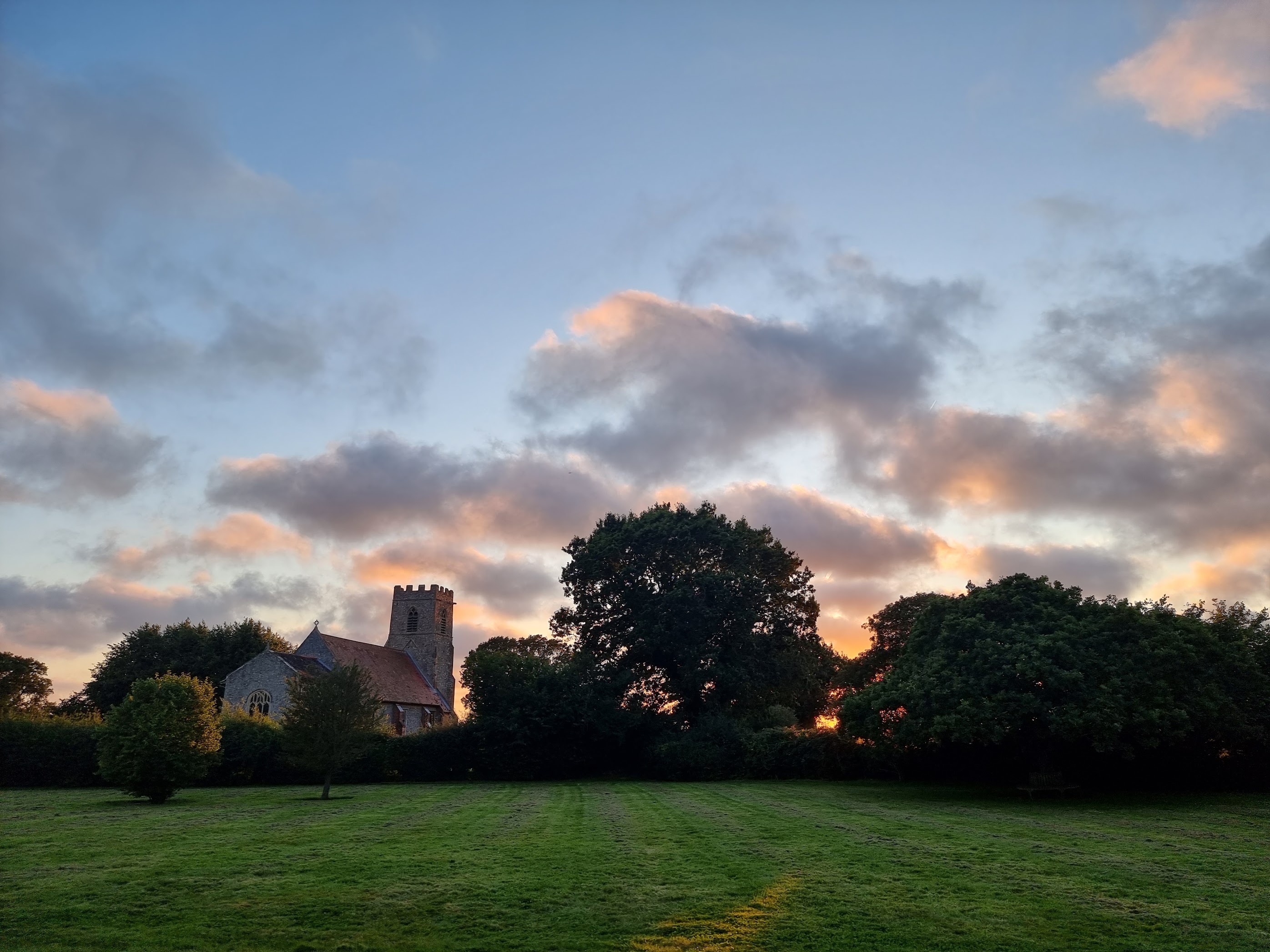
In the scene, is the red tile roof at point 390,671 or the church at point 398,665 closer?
the church at point 398,665

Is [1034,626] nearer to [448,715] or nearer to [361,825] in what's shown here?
[361,825]

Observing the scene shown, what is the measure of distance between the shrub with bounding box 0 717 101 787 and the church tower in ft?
126

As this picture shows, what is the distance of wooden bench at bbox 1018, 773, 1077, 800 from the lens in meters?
28.5

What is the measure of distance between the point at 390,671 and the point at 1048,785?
2209 inches

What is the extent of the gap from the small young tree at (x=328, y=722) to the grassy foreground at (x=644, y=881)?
26.9 feet

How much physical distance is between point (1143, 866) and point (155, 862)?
1671cm

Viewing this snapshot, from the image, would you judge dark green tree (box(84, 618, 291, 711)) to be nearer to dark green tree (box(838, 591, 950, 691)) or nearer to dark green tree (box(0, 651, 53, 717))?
dark green tree (box(0, 651, 53, 717))

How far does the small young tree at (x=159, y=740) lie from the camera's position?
29.3 m

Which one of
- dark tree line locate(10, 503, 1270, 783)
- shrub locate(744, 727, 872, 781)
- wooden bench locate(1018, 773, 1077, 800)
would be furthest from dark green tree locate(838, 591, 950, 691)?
wooden bench locate(1018, 773, 1077, 800)

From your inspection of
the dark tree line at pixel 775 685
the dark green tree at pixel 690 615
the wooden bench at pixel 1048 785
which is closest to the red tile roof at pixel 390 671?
the dark tree line at pixel 775 685

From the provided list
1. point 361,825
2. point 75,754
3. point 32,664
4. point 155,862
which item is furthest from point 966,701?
point 32,664

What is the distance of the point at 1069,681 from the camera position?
26.2 meters

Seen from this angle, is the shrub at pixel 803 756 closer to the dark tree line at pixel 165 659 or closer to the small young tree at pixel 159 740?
the small young tree at pixel 159 740

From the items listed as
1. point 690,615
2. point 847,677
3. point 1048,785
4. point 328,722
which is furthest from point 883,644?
point 328,722
